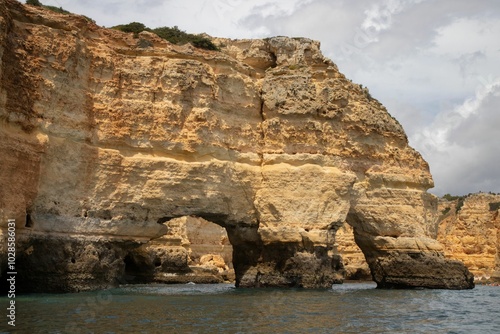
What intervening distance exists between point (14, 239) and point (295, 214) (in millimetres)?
11157

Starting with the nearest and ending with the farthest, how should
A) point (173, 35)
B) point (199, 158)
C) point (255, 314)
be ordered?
1. point (255, 314)
2. point (199, 158)
3. point (173, 35)

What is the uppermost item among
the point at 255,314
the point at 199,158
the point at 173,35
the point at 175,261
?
the point at 173,35

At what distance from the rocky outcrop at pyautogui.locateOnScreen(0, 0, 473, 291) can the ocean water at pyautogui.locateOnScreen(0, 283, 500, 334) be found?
3.02 meters

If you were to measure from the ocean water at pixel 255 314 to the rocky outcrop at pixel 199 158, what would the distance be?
302 centimetres

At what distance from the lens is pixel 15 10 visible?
2083cm

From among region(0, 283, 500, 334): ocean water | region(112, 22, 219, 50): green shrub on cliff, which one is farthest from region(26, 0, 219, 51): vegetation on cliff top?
region(0, 283, 500, 334): ocean water

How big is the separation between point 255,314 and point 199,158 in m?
10.1

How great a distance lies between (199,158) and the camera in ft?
79.4

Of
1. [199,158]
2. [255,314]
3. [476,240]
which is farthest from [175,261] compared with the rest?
[476,240]

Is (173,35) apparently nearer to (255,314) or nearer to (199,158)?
(199,158)

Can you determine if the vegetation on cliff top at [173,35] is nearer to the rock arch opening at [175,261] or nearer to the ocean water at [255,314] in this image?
the rock arch opening at [175,261]

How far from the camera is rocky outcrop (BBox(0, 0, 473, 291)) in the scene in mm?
20406

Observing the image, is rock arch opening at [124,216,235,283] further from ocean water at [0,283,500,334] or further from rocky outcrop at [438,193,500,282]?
rocky outcrop at [438,193,500,282]

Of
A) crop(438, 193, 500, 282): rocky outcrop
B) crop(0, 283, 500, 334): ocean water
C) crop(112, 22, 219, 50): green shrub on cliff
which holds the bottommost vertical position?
crop(0, 283, 500, 334): ocean water
